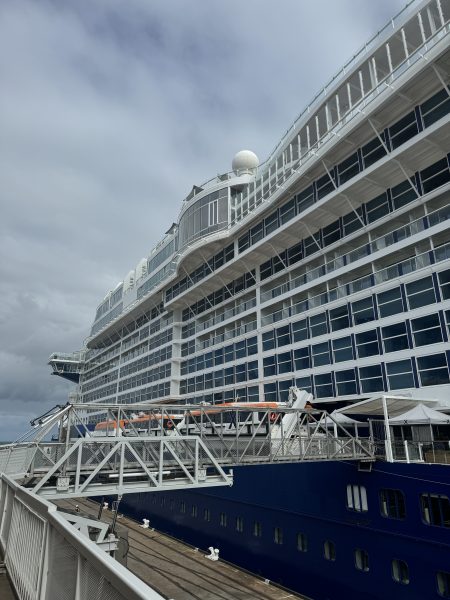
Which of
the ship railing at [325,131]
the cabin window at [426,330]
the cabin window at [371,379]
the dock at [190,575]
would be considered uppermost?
the ship railing at [325,131]

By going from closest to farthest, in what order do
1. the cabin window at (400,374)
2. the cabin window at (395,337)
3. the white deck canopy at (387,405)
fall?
the white deck canopy at (387,405) < the cabin window at (400,374) < the cabin window at (395,337)

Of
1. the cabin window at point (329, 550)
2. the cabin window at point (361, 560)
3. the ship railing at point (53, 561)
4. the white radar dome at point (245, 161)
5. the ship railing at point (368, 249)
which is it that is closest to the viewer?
the ship railing at point (53, 561)

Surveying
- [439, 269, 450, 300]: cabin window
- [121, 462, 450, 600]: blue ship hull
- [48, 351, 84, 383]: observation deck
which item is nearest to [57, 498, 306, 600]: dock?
[121, 462, 450, 600]: blue ship hull

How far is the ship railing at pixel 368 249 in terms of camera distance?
75.9 feet

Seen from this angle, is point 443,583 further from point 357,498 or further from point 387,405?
point 387,405

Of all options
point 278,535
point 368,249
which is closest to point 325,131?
point 368,249

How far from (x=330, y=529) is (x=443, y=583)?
174 inches

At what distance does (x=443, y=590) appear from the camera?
41.8 ft

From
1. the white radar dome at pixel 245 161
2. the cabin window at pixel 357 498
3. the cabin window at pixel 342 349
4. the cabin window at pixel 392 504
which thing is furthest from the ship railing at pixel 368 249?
the white radar dome at pixel 245 161

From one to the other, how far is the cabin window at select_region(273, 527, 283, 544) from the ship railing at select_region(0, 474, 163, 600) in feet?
46.3

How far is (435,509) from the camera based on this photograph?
540 inches

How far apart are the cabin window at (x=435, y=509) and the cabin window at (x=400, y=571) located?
1767 mm

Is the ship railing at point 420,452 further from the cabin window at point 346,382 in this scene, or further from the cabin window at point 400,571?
the cabin window at point 346,382

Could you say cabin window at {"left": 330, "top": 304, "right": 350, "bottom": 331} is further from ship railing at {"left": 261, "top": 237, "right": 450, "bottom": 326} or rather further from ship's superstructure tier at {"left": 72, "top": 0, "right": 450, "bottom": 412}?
ship railing at {"left": 261, "top": 237, "right": 450, "bottom": 326}
